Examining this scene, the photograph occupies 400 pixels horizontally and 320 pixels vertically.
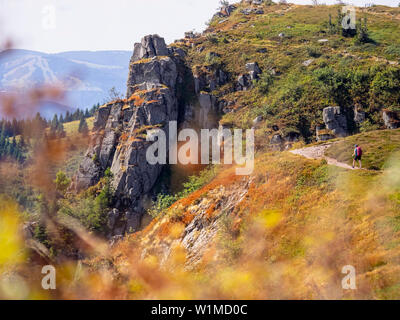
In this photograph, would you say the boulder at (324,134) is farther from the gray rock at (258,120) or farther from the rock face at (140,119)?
the rock face at (140,119)

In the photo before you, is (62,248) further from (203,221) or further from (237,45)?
(237,45)

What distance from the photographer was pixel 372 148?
23.6m

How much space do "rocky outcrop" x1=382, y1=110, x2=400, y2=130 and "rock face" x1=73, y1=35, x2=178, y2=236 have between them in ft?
131

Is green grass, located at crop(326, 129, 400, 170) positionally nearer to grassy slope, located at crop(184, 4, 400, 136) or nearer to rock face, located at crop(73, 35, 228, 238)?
grassy slope, located at crop(184, 4, 400, 136)

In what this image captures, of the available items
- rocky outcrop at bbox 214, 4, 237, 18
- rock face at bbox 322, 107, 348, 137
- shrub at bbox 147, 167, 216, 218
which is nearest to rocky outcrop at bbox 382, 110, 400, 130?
rock face at bbox 322, 107, 348, 137

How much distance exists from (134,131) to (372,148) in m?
45.9

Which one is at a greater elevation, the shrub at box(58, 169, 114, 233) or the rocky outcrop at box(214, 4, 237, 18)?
the rocky outcrop at box(214, 4, 237, 18)

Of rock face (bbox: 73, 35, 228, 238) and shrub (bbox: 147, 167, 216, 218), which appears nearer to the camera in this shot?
shrub (bbox: 147, 167, 216, 218)

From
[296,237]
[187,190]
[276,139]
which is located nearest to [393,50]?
[276,139]

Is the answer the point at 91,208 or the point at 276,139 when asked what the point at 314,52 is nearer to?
the point at 276,139

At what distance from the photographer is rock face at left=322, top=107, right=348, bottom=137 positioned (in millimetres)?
44438

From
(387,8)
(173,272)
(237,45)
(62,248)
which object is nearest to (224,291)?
(173,272)

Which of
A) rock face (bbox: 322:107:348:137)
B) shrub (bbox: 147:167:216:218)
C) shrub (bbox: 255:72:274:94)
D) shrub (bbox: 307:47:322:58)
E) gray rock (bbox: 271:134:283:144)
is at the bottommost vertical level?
shrub (bbox: 147:167:216:218)

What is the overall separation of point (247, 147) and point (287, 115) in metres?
11.0
